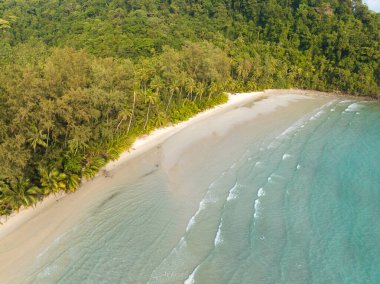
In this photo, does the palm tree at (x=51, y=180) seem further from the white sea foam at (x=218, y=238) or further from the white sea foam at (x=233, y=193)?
the white sea foam at (x=233, y=193)

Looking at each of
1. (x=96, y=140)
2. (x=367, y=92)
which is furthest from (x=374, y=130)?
(x=96, y=140)

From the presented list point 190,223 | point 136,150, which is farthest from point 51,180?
point 190,223

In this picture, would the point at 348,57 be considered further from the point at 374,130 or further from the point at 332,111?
the point at 374,130

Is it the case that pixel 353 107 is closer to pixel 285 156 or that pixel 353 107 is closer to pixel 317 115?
pixel 317 115

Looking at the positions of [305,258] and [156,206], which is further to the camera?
[156,206]

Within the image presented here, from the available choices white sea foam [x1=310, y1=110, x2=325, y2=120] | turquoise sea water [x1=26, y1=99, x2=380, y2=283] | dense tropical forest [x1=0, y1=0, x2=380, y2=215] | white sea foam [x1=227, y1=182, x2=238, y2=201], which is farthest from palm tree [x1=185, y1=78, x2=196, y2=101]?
white sea foam [x1=310, y1=110, x2=325, y2=120]

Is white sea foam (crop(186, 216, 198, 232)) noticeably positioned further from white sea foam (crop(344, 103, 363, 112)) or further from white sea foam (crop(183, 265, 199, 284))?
white sea foam (crop(344, 103, 363, 112))
